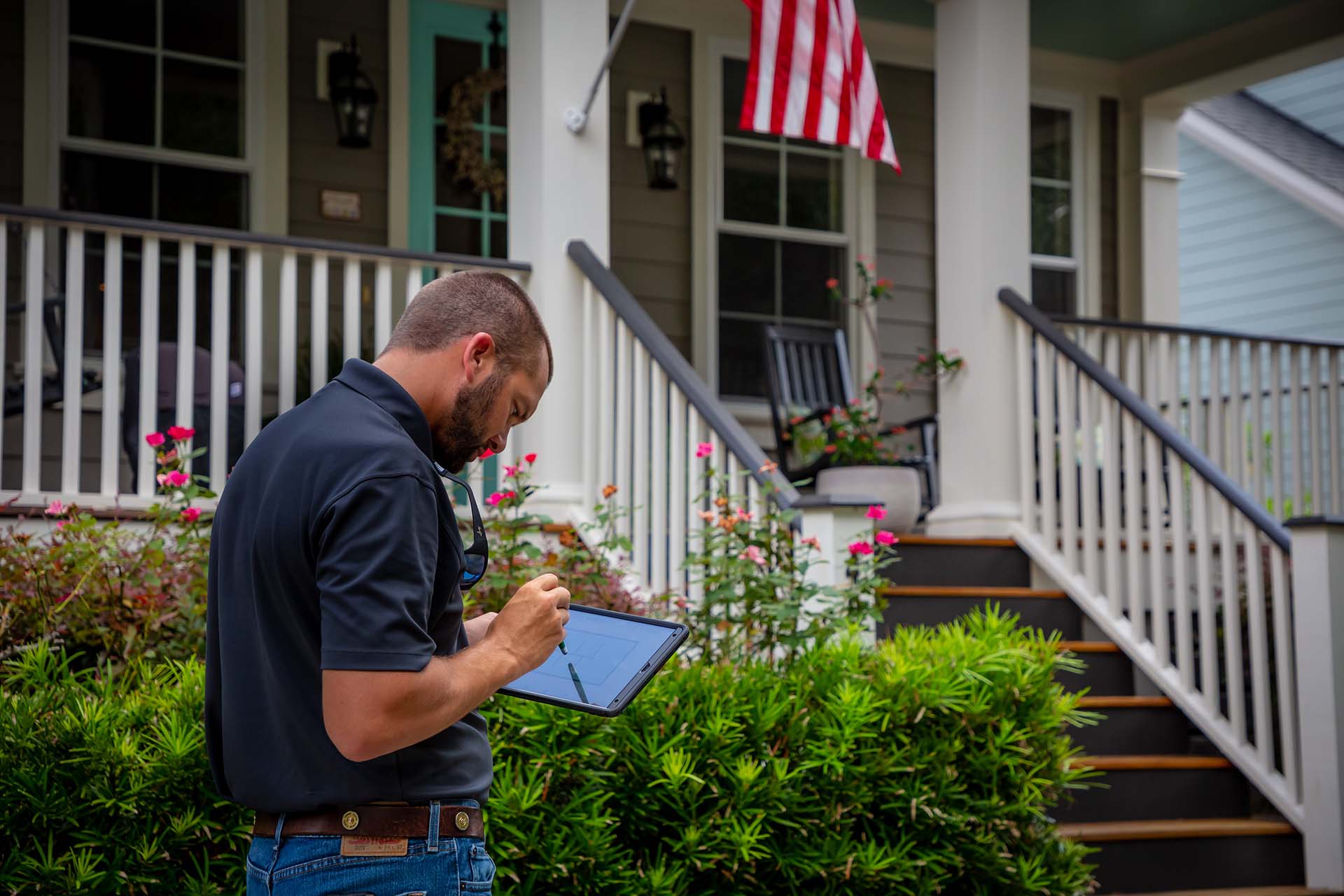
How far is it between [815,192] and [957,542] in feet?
9.41

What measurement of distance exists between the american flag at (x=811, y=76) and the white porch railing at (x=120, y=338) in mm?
1191

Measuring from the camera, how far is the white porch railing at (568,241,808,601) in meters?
4.57

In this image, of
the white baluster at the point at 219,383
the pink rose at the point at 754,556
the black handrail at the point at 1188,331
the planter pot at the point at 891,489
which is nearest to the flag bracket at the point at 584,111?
the white baluster at the point at 219,383

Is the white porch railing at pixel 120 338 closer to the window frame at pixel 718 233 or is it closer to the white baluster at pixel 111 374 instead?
the white baluster at pixel 111 374

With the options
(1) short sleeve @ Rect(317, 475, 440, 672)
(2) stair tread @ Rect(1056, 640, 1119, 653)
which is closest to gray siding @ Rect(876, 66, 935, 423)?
(2) stair tread @ Rect(1056, 640, 1119, 653)

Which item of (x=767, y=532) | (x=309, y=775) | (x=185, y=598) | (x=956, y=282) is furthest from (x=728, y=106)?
(x=309, y=775)

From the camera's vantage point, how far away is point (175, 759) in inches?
109

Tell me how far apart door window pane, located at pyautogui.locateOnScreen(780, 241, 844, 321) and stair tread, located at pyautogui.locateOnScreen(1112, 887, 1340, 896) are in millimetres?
3979

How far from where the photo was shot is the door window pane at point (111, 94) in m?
6.20

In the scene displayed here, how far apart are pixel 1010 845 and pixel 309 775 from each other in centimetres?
246

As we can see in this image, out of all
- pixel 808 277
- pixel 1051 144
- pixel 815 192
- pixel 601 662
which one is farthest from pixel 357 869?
pixel 1051 144

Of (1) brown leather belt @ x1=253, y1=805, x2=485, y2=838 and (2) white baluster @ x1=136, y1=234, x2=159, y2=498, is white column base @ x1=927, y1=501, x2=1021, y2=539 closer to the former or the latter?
(2) white baluster @ x1=136, y1=234, x2=159, y2=498

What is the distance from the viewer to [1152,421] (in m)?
5.33

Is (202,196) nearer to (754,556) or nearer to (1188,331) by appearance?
(754,556)
